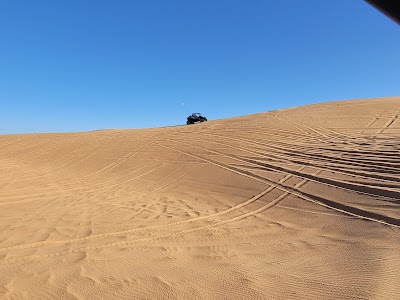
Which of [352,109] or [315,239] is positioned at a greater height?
[352,109]

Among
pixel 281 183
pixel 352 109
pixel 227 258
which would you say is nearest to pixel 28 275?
pixel 227 258

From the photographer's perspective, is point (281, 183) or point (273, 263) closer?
point (273, 263)

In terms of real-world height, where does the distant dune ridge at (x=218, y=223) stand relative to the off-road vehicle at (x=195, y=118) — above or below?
below

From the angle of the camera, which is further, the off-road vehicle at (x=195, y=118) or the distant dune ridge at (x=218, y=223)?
the off-road vehicle at (x=195, y=118)

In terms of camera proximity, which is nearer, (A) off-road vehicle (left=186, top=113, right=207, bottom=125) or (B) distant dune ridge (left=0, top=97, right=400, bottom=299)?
(B) distant dune ridge (left=0, top=97, right=400, bottom=299)

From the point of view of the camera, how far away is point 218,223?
4.86 meters

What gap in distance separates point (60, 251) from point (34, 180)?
22.3 feet

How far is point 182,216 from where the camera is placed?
17.3 ft

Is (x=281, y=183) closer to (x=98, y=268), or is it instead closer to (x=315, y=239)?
(x=315, y=239)

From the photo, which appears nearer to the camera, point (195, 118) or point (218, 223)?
A: point (218, 223)

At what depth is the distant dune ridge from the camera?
2.88 metres

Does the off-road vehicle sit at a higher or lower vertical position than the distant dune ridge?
higher

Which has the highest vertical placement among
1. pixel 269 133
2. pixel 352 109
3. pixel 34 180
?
pixel 352 109

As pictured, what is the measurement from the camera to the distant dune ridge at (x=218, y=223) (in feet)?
9.43
